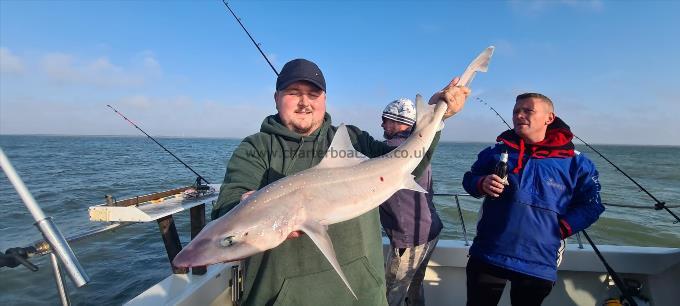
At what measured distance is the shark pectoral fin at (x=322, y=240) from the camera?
2.31 m

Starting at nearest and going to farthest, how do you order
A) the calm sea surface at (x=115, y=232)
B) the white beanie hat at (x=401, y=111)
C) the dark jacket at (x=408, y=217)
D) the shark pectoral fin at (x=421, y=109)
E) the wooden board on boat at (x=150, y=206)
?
the shark pectoral fin at (x=421, y=109) → the wooden board on boat at (x=150, y=206) → the dark jacket at (x=408, y=217) → the white beanie hat at (x=401, y=111) → the calm sea surface at (x=115, y=232)

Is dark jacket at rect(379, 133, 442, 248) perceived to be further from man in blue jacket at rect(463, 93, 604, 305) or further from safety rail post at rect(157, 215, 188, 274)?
safety rail post at rect(157, 215, 188, 274)

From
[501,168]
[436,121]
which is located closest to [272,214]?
[436,121]

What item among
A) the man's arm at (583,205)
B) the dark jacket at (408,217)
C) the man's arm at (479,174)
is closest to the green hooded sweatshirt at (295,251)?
the dark jacket at (408,217)

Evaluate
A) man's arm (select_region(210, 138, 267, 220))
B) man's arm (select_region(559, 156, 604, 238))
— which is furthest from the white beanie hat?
man's arm (select_region(210, 138, 267, 220))

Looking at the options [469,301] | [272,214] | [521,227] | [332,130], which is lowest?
[469,301]

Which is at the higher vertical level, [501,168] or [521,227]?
[501,168]

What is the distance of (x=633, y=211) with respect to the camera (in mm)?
15523

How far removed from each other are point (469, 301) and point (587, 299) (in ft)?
7.96

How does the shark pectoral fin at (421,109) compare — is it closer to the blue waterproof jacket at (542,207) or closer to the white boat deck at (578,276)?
the blue waterproof jacket at (542,207)

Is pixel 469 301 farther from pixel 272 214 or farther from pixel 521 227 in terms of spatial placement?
pixel 272 214

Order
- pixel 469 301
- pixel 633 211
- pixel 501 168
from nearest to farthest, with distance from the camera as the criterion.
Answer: pixel 501 168 → pixel 469 301 → pixel 633 211

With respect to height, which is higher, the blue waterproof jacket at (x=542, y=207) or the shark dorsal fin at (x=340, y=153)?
the shark dorsal fin at (x=340, y=153)

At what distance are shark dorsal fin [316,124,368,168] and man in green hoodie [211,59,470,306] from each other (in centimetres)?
21
